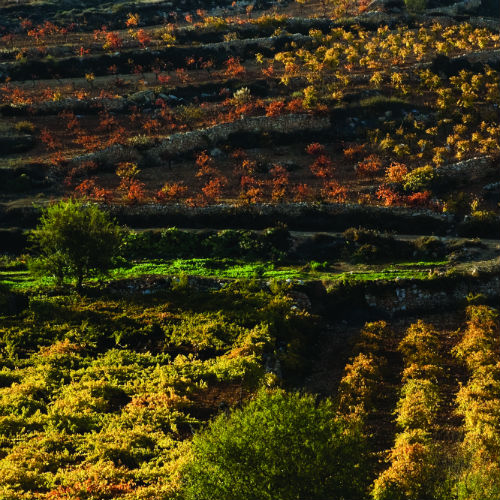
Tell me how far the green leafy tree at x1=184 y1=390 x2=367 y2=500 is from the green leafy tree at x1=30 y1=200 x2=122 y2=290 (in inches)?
723

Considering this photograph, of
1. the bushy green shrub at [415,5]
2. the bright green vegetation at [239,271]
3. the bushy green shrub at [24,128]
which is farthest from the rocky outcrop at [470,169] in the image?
the bushy green shrub at [415,5]

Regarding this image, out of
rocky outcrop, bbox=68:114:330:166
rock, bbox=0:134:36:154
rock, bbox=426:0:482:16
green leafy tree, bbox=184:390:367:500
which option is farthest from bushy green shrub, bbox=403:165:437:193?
rock, bbox=426:0:482:16

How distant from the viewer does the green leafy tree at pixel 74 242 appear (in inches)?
1260

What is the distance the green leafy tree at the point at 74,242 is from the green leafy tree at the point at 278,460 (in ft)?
60.3

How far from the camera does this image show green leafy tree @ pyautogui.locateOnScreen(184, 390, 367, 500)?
1479 centimetres

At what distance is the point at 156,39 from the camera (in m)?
79.0

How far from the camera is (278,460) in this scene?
49.5ft

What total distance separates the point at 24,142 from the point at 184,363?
36941 millimetres

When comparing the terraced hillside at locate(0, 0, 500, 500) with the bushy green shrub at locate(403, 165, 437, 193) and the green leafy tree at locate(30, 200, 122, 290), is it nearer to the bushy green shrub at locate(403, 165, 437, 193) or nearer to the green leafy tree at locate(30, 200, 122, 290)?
the green leafy tree at locate(30, 200, 122, 290)

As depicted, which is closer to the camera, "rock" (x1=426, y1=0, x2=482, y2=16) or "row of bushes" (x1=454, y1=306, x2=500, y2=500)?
"row of bushes" (x1=454, y1=306, x2=500, y2=500)

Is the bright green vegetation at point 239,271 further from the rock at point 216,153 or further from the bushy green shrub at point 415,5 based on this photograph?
the bushy green shrub at point 415,5

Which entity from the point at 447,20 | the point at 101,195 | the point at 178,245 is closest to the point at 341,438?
the point at 178,245

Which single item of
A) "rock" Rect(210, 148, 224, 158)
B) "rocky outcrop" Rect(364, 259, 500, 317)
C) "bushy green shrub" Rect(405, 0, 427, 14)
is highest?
"bushy green shrub" Rect(405, 0, 427, 14)

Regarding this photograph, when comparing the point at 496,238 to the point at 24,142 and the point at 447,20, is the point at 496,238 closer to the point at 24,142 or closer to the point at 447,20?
the point at 24,142
